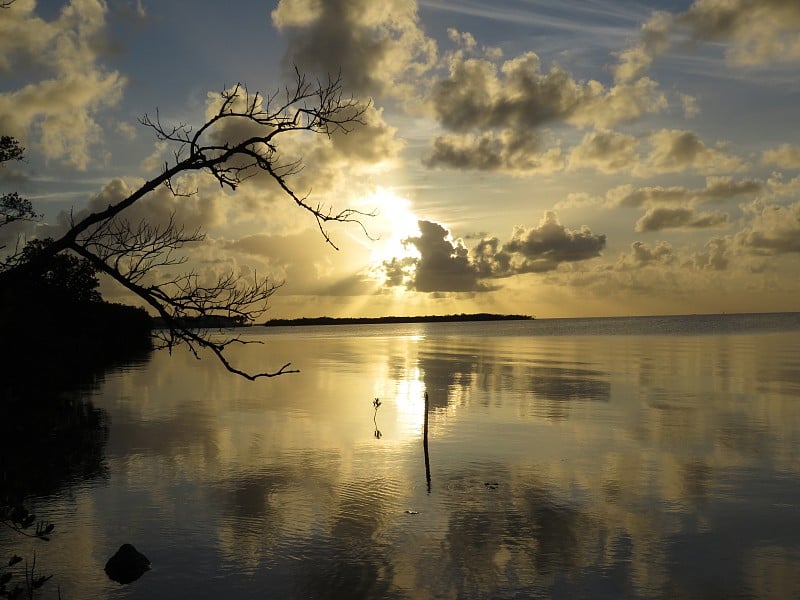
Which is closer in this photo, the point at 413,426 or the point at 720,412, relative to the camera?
the point at 413,426

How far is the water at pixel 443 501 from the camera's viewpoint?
1634 cm

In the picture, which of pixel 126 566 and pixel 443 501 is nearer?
pixel 126 566

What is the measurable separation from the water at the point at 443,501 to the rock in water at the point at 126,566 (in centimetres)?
31

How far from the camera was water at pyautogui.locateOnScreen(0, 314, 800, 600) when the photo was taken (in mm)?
16344

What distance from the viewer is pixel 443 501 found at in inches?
889

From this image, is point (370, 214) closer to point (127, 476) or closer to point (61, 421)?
point (127, 476)

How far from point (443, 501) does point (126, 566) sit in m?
10.2

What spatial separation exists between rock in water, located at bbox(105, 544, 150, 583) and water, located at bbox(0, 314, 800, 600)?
0.31 meters

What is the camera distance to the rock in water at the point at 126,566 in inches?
646

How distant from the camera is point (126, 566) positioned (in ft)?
54.3

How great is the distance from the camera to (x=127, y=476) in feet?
87.3

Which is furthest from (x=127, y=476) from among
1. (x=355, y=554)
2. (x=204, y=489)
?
(x=355, y=554)

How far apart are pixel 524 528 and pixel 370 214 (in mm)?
14527

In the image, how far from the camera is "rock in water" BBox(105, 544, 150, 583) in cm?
1641
